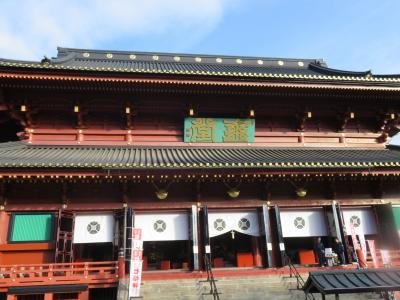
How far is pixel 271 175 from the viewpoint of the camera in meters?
12.1

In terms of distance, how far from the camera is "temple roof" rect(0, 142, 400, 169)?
1136cm

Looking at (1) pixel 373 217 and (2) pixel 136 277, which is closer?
(2) pixel 136 277

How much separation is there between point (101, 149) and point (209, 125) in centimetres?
495

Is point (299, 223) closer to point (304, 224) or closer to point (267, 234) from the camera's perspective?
point (304, 224)

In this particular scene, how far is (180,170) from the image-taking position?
11.5 meters

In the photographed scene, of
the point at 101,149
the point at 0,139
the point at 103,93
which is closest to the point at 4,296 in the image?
the point at 101,149

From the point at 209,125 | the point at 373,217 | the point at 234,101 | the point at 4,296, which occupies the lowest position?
the point at 4,296

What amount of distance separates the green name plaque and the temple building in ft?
0.21

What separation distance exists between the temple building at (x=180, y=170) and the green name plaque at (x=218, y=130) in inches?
2.6

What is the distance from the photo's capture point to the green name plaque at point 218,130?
15.2 meters

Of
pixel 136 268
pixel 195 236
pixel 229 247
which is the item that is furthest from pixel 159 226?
pixel 229 247

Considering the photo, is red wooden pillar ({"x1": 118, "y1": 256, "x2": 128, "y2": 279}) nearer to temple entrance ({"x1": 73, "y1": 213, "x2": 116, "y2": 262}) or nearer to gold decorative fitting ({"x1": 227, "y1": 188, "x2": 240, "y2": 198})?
temple entrance ({"x1": 73, "y1": 213, "x2": 116, "y2": 262})

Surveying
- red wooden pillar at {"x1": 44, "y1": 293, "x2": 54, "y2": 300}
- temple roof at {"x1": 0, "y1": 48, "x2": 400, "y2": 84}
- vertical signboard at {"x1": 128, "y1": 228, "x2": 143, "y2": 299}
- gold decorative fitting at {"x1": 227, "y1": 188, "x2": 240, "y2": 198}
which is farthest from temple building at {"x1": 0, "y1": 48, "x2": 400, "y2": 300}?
temple roof at {"x1": 0, "y1": 48, "x2": 400, "y2": 84}

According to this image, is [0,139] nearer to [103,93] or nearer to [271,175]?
[103,93]
